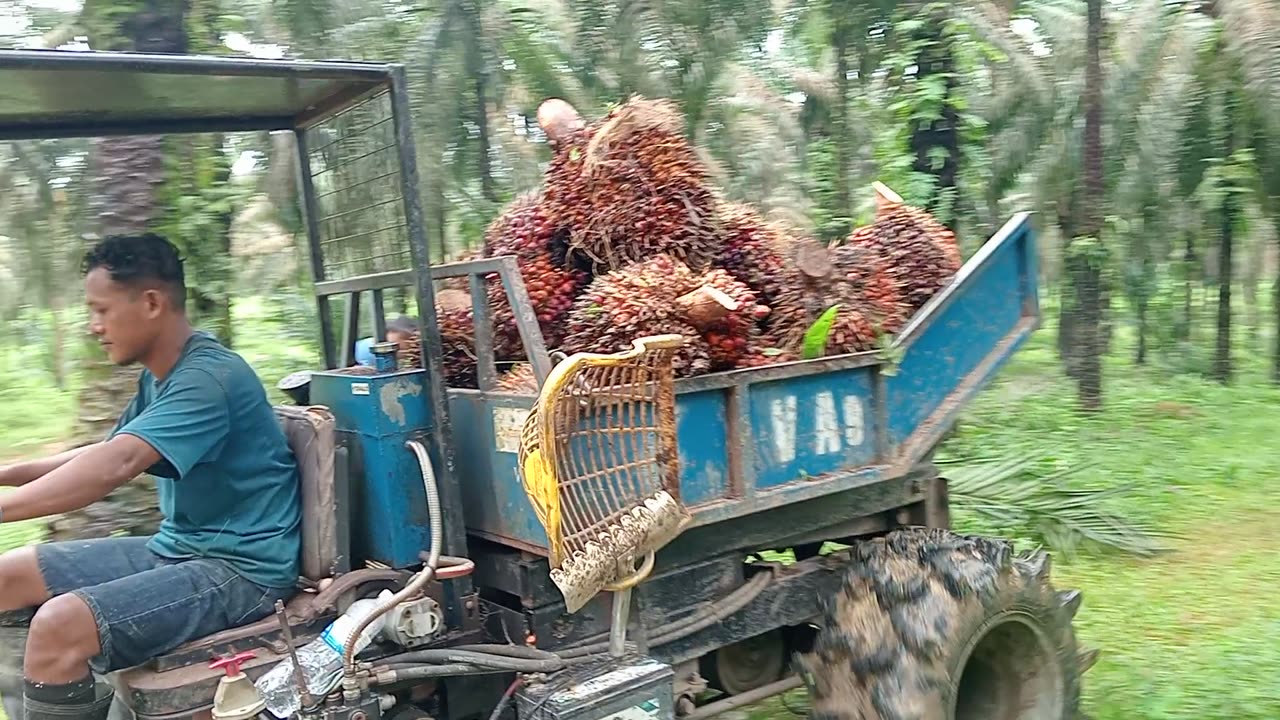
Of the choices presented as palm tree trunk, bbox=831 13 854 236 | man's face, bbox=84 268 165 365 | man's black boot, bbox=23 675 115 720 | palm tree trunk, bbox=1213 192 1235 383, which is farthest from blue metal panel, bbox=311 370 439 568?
palm tree trunk, bbox=1213 192 1235 383

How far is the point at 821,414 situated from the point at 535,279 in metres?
1.07

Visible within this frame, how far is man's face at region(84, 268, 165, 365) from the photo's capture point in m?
3.12

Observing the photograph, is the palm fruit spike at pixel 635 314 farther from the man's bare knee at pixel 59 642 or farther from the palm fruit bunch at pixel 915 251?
A: the man's bare knee at pixel 59 642

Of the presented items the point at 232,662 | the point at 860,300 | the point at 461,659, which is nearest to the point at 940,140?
the point at 860,300

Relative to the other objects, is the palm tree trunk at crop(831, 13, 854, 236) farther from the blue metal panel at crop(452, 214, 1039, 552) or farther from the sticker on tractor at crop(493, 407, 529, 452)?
the sticker on tractor at crop(493, 407, 529, 452)

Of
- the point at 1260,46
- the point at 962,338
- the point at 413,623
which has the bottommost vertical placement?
the point at 413,623

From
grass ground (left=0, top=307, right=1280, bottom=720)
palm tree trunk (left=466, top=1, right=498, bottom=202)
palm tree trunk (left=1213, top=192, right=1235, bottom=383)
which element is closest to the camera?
grass ground (left=0, top=307, right=1280, bottom=720)

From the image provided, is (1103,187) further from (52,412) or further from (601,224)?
(52,412)

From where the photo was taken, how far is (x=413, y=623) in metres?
3.03

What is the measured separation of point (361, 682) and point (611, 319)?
1.25m

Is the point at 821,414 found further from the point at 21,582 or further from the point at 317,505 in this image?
the point at 21,582

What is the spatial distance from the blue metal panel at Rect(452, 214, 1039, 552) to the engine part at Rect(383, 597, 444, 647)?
0.32m

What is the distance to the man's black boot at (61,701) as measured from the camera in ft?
9.04

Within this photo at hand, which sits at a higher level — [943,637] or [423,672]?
[423,672]
